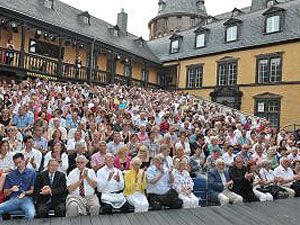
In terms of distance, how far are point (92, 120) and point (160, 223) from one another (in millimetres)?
5226

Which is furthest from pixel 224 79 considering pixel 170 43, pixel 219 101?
pixel 170 43

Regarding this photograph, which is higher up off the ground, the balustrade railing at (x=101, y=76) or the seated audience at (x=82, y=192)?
the balustrade railing at (x=101, y=76)

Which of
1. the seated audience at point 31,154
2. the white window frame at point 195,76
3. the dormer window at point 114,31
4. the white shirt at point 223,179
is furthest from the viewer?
the dormer window at point 114,31

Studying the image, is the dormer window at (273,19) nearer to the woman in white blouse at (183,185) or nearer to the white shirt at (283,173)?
the white shirt at (283,173)

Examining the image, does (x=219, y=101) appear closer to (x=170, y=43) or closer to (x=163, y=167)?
(x=170, y=43)

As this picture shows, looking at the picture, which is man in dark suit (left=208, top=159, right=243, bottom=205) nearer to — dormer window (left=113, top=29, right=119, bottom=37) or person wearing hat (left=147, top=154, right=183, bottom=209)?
person wearing hat (left=147, top=154, right=183, bottom=209)

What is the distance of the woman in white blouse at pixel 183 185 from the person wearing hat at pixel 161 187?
134mm

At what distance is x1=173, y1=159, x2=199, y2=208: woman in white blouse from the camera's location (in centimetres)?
562

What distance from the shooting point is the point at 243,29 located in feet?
82.2

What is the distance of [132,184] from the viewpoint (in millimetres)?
5480

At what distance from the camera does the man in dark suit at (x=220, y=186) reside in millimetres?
6004

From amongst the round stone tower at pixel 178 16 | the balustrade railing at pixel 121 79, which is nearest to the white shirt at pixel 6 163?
the balustrade railing at pixel 121 79

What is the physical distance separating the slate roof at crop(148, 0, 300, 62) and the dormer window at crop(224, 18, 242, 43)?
376 mm

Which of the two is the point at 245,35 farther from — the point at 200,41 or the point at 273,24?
the point at 200,41
